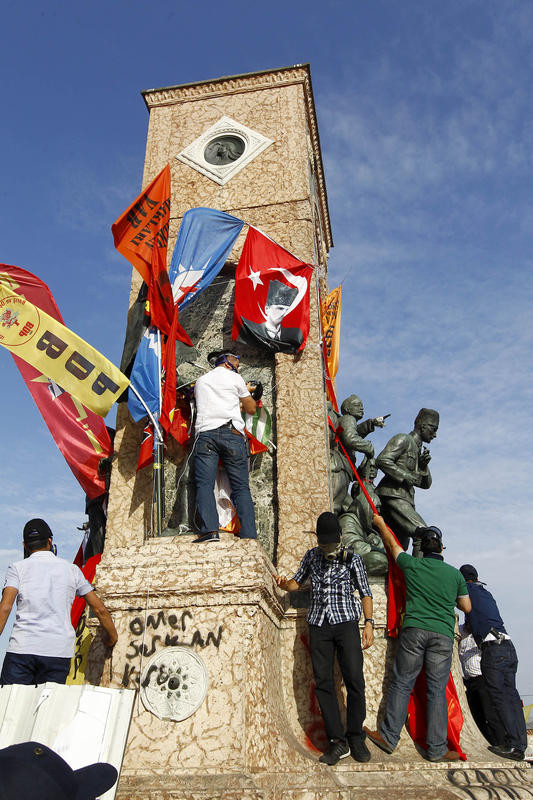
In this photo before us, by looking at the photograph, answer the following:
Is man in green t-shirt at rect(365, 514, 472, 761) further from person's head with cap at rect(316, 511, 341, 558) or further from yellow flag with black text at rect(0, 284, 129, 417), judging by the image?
yellow flag with black text at rect(0, 284, 129, 417)

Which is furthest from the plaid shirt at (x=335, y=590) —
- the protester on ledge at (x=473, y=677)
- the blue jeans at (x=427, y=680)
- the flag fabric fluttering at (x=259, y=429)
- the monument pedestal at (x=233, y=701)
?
the protester on ledge at (x=473, y=677)

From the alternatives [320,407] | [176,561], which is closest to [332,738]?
[176,561]

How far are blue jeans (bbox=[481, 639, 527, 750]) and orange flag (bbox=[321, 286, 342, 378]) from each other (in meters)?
4.64

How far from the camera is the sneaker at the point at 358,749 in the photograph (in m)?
4.50

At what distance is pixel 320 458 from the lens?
263 inches

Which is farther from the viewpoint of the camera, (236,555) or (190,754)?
(236,555)

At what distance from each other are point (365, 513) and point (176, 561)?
305cm

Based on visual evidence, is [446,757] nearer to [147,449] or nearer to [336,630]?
[336,630]

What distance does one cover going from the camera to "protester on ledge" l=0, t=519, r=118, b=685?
3.82 m

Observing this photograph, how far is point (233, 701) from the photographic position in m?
4.27

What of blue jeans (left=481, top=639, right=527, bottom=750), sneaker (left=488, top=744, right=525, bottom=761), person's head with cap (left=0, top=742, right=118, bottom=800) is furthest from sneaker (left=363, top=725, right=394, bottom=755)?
person's head with cap (left=0, top=742, right=118, bottom=800)

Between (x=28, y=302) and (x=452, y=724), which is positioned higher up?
(x=28, y=302)

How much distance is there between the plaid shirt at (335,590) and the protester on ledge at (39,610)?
1.67 meters

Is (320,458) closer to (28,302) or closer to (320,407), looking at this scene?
(320,407)
